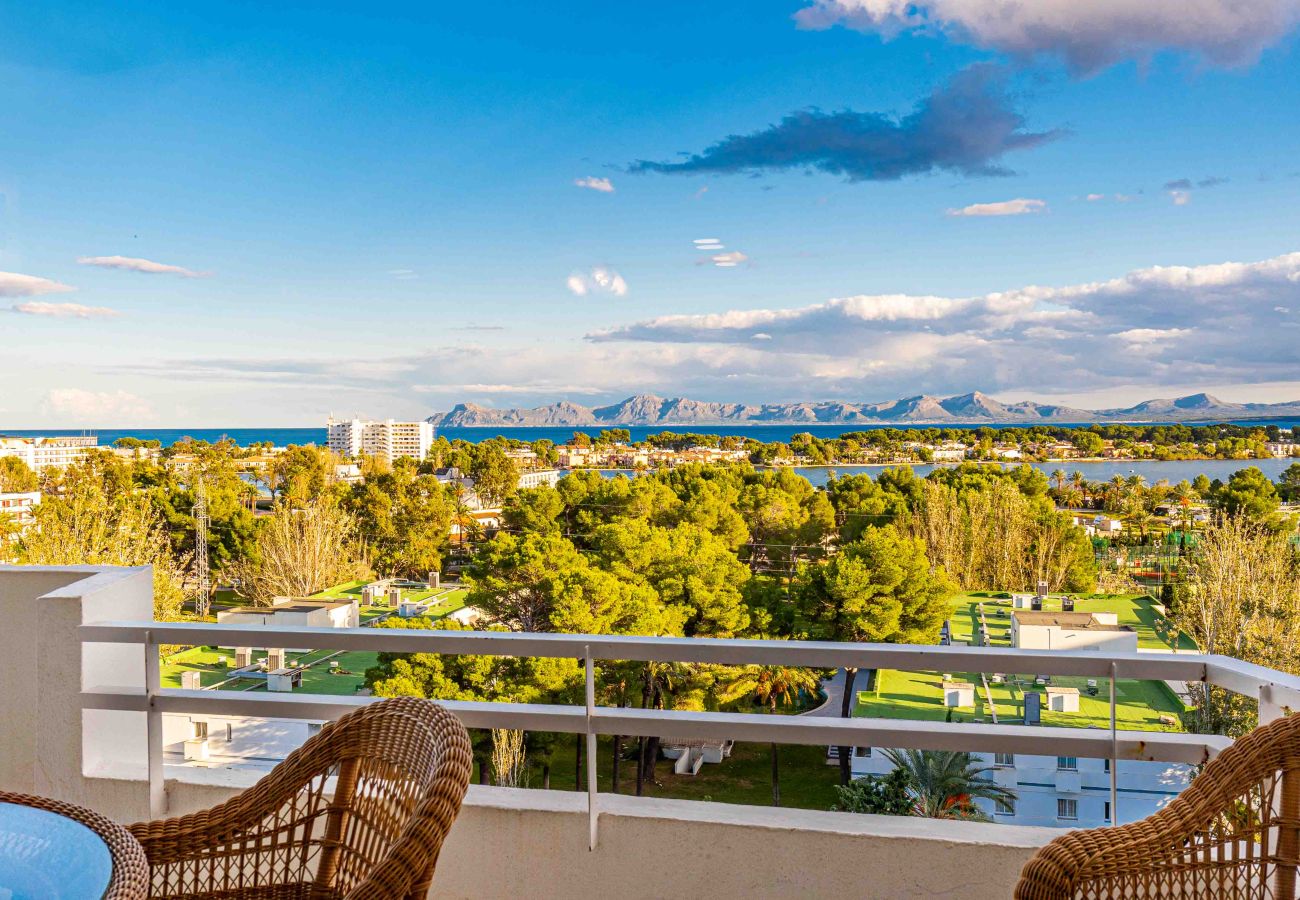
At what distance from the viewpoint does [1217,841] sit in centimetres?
133

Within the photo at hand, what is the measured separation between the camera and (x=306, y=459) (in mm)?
42688

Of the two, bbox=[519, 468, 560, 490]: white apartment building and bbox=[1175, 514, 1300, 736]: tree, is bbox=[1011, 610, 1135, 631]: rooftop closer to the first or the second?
bbox=[1175, 514, 1300, 736]: tree

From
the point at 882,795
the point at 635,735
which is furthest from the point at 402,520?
the point at 635,735

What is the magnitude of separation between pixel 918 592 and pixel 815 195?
791 inches

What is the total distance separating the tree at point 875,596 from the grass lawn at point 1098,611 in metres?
1.16

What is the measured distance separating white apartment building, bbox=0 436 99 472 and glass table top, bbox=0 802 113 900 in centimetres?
4308

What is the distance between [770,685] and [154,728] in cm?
1951

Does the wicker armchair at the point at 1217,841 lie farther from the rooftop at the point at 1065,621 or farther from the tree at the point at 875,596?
the tree at the point at 875,596

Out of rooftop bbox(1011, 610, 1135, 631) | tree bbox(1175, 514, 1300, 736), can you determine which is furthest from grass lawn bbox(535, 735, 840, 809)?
tree bbox(1175, 514, 1300, 736)

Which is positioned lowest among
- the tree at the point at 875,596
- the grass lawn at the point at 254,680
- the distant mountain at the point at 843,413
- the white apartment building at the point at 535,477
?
the grass lawn at the point at 254,680

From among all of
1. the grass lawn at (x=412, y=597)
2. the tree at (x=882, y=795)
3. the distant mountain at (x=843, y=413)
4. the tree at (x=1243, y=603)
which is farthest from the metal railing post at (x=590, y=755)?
the distant mountain at (x=843, y=413)

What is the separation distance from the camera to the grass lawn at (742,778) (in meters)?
18.2

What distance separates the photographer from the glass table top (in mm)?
1114

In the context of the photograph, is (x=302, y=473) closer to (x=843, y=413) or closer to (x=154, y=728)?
(x=843, y=413)
